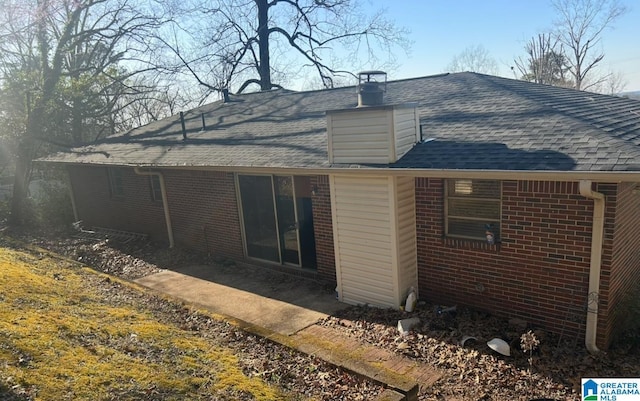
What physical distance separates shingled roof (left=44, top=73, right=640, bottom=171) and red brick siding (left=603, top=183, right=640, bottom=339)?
78 cm

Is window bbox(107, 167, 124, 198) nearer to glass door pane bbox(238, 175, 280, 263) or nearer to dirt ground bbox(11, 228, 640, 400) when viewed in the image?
glass door pane bbox(238, 175, 280, 263)

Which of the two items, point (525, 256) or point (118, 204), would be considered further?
point (118, 204)

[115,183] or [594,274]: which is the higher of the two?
[115,183]

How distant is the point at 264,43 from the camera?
27.9m

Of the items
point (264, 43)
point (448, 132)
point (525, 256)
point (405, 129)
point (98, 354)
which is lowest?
point (98, 354)

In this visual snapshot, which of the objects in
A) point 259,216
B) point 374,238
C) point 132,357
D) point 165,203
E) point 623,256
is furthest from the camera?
point 165,203

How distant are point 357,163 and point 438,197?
1.37m

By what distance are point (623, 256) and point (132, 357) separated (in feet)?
20.3

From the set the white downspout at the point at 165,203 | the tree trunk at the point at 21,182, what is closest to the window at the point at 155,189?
the white downspout at the point at 165,203

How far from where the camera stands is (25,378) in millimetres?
3549

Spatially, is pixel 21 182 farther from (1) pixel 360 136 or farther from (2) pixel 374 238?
(2) pixel 374 238

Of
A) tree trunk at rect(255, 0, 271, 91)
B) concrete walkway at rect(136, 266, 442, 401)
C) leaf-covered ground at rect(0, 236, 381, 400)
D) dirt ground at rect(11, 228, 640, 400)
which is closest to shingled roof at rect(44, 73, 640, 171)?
dirt ground at rect(11, 228, 640, 400)

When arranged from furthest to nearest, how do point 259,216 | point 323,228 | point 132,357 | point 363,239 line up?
point 259,216
point 323,228
point 363,239
point 132,357

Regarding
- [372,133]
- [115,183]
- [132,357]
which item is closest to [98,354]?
[132,357]
